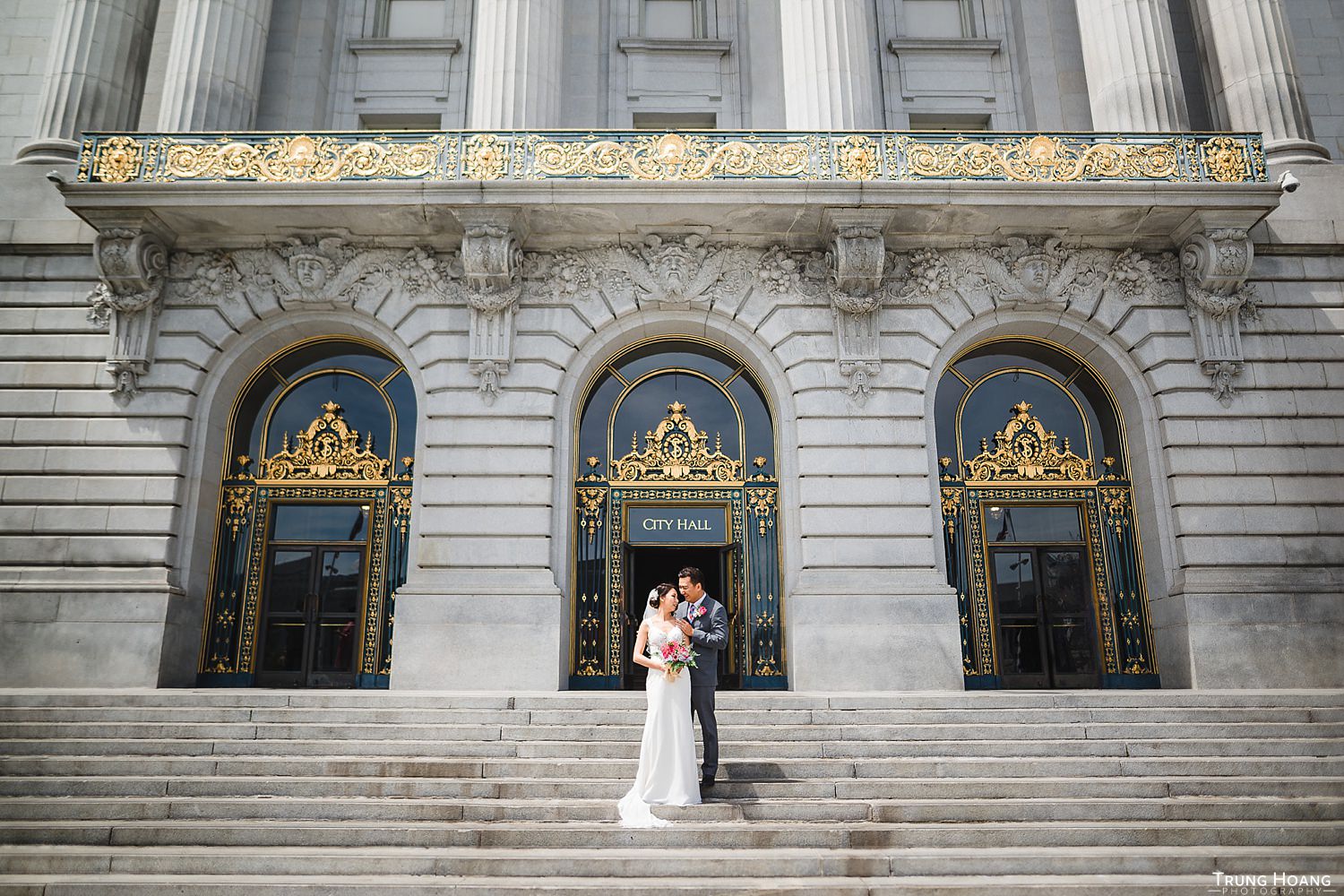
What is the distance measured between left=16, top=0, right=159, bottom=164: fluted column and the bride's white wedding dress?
15.8 metres

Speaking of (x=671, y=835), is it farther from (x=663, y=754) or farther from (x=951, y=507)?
(x=951, y=507)

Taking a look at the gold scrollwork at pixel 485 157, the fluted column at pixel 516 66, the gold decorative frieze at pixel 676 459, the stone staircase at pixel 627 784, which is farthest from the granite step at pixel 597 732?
the fluted column at pixel 516 66

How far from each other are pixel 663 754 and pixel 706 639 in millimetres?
1172

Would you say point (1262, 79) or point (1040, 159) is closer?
point (1040, 159)

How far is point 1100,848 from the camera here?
7906mm

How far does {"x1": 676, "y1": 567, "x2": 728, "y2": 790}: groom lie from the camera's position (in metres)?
8.86

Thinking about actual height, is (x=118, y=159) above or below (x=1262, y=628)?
above

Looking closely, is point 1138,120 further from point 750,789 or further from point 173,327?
point 173,327

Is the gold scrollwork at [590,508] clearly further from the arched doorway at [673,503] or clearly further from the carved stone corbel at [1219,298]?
the carved stone corbel at [1219,298]

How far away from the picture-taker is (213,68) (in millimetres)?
17156

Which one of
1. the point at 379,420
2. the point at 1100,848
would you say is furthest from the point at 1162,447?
the point at 379,420

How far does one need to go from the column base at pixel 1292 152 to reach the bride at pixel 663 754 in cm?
1524

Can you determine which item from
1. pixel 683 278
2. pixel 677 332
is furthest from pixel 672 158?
pixel 677 332

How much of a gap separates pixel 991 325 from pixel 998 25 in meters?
8.45
